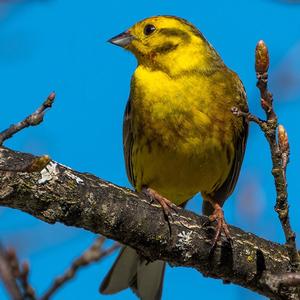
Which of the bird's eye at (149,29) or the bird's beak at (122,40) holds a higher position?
the bird's eye at (149,29)

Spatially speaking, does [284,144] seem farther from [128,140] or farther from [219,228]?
[128,140]

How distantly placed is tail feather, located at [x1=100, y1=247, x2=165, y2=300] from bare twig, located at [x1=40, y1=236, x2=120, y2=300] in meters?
0.54

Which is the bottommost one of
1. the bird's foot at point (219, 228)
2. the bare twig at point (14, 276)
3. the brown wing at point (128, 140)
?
the bare twig at point (14, 276)

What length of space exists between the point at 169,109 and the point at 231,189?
88cm

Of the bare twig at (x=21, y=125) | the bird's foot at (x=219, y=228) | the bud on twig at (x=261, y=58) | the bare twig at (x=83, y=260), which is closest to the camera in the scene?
the bare twig at (x=21, y=125)

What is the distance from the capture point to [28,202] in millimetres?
3043

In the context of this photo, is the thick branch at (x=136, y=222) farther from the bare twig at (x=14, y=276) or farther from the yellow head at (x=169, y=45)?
the yellow head at (x=169, y=45)

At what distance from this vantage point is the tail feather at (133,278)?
4.47 metres

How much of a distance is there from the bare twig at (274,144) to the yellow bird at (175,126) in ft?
4.87

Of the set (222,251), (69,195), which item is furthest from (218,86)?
(69,195)

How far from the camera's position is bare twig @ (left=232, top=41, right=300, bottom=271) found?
2596mm

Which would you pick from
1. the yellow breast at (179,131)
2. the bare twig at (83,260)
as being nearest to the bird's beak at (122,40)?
the yellow breast at (179,131)

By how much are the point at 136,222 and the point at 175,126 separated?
1.30m

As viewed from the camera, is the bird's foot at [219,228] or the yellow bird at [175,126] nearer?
the bird's foot at [219,228]
